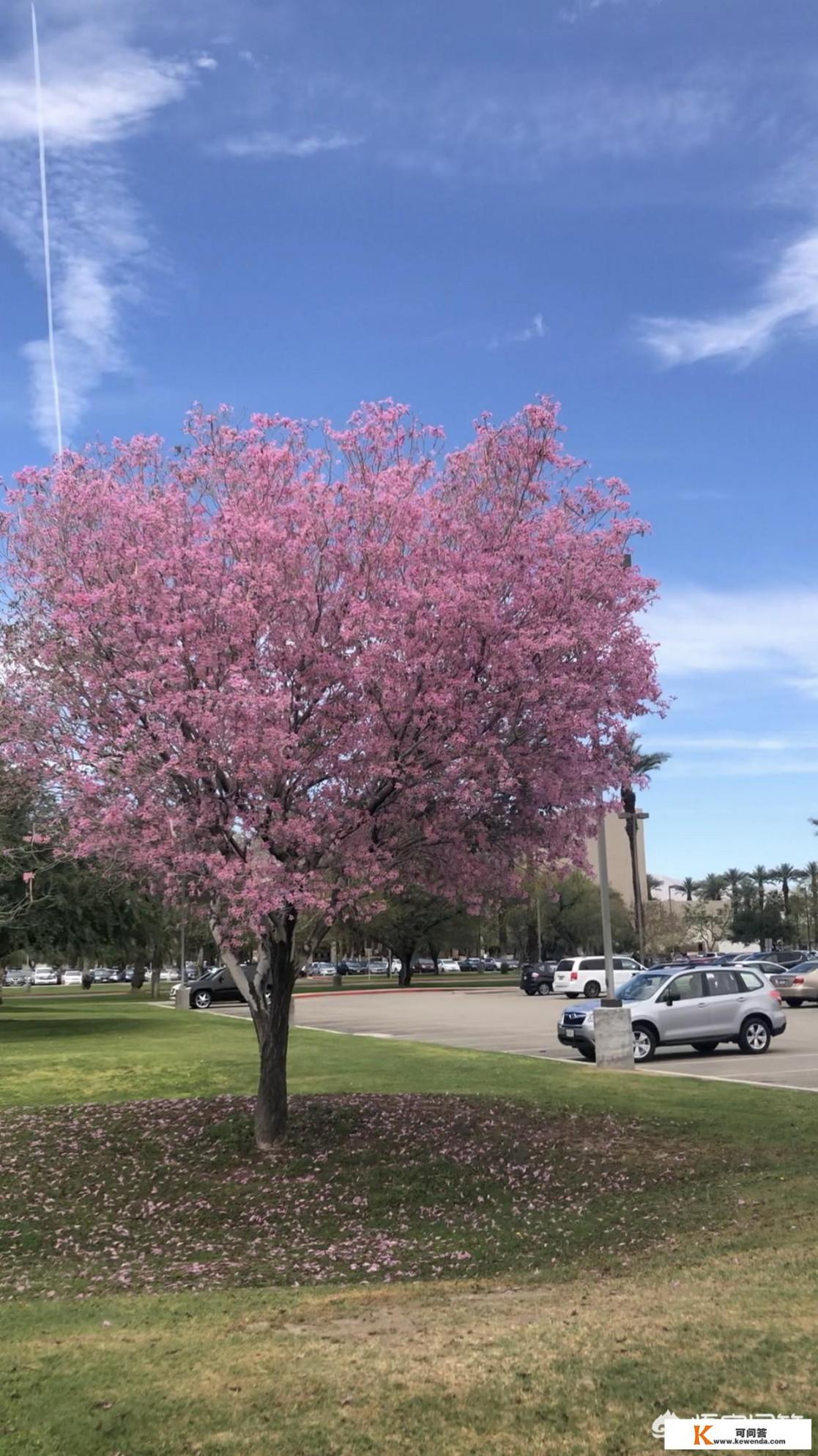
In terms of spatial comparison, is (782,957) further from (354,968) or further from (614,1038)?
(354,968)

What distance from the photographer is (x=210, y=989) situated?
47219 mm

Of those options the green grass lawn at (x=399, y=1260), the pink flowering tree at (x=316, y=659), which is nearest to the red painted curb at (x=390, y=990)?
the green grass lawn at (x=399, y=1260)

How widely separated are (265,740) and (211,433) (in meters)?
3.39

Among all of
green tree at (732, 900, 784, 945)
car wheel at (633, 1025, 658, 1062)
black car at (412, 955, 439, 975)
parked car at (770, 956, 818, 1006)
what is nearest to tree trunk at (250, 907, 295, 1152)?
car wheel at (633, 1025, 658, 1062)

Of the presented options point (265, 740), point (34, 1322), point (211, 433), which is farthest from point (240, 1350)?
point (211, 433)

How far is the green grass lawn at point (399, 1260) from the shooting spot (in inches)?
183

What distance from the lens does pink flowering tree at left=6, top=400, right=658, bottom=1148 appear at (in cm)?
1013

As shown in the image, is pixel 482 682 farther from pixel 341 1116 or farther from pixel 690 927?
pixel 690 927

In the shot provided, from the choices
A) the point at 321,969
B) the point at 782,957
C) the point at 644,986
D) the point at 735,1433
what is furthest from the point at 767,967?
the point at 321,969

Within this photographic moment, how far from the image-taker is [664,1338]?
17.6ft

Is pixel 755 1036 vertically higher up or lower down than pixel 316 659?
lower down

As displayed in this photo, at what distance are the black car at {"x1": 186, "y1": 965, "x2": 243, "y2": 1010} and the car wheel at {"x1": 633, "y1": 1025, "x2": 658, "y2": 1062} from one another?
2714 centimetres

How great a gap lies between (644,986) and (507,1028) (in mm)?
9171

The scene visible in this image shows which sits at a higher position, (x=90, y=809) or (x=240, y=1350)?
(x=90, y=809)
